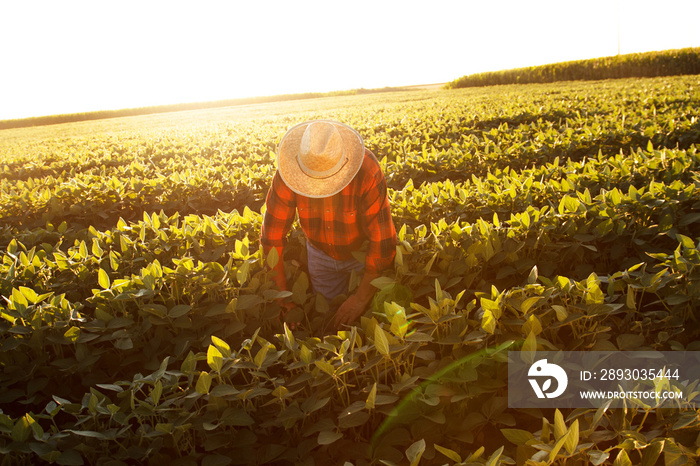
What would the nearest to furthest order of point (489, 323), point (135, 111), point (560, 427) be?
1. point (560, 427)
2. point (489, 323)
3. point (135, 111)

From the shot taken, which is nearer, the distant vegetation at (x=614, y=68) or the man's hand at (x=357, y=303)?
the man's hand at (x=357, y=303)

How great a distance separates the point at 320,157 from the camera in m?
2.38

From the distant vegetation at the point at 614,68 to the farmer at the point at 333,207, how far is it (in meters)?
45.9

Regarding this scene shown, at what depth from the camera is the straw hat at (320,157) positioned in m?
2.38

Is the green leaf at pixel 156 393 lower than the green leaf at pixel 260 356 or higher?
lower

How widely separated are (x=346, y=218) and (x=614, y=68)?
47.1m

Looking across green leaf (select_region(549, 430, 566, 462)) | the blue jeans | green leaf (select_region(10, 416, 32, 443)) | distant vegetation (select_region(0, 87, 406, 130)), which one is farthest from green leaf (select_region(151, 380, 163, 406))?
distant vegetation (select_region(0, 87, 406, 130))

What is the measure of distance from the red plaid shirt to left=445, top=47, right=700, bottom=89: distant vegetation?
151 feet

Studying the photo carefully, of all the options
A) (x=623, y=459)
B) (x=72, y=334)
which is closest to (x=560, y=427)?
(x=623, y=459)

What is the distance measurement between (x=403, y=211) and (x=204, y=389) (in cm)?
245

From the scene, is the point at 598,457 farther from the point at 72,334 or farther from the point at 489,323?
the point at 72,334

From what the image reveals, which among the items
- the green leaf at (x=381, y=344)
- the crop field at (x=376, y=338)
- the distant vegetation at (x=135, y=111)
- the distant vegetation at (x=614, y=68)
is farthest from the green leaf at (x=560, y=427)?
the distant vegetation at (x=135, y=111)

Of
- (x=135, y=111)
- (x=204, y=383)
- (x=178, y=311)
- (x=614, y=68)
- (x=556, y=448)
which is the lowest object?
(x=556, y=448)

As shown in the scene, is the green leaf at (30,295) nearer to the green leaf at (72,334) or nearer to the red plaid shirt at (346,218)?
the green leaf at (72,334)
